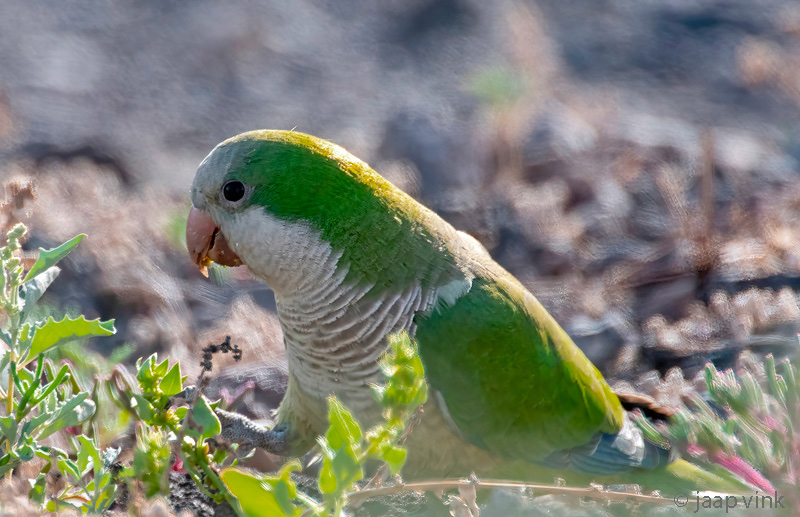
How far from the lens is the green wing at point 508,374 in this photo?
2.25 metres

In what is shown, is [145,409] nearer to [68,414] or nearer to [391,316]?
[68,414]

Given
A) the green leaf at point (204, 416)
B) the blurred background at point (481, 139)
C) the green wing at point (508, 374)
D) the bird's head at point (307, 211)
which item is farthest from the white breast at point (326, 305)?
the green leaf at point (204, 416)

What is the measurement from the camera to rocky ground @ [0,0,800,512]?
11.4 ft

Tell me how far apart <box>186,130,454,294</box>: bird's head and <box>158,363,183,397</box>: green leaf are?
883mm

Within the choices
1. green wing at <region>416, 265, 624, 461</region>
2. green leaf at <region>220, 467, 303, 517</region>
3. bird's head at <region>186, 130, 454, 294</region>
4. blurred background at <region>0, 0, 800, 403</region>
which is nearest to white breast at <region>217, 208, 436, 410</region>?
A: bird's head at <region>186, 130, 454, 294</region>

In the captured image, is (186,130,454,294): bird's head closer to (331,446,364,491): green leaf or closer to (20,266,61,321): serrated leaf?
(20,266,61,321): serrated leaf

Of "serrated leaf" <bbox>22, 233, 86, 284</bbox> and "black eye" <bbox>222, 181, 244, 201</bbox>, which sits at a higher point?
"serrated leaf" <bbox>22, 233, 86, 284</bbox>

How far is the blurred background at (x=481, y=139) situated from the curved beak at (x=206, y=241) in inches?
19.4

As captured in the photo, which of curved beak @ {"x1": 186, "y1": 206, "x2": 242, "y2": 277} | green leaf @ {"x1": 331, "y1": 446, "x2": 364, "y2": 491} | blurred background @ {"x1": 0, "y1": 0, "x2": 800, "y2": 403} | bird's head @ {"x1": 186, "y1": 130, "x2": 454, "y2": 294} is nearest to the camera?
green leaf @ {"x1": 331, "y1": 446, "x2": 364, "y2": 491}

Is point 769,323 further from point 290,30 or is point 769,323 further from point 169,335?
point 290,30

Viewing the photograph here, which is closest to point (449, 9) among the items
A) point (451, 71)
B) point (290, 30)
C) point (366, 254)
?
point (451, 71)

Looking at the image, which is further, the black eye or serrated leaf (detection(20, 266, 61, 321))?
the black eye

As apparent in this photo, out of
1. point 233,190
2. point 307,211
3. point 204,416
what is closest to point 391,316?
point 307,211

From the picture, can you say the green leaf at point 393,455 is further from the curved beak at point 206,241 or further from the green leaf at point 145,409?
the curved beak at point 206,241
